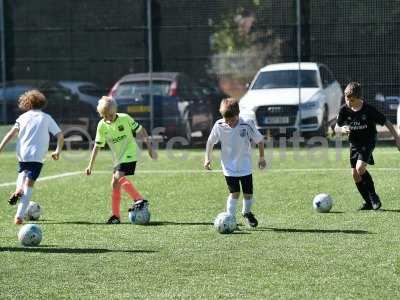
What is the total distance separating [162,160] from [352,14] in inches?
248

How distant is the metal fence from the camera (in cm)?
2502

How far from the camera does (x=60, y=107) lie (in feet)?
87.1

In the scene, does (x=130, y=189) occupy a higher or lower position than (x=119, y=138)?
lower

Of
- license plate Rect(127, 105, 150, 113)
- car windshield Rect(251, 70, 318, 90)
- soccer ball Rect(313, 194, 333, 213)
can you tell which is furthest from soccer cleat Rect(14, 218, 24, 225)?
Answer: car windshield Rect(251, 70, 318, 90)

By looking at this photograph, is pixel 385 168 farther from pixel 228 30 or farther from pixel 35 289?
pixel 35 289

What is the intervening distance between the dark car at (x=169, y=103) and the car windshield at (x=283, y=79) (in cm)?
141

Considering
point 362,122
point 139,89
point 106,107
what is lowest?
point 139,89

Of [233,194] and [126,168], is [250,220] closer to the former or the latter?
[233,194]

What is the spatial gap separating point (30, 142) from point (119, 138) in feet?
3.71

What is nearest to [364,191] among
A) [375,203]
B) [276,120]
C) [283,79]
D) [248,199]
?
[375,203]

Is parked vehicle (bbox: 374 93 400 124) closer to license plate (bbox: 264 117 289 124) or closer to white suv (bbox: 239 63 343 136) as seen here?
white suv (bbox: 239 63 343 136)

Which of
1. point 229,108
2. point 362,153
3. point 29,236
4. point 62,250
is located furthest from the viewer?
point 362,153

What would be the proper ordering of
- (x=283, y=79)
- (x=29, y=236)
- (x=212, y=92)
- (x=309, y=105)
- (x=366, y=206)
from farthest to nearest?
1. (x=212, y=92)
2. (x=283, y=79)
3. (x=309, y=105)
4. (x=366, y=206)
5. (x=29, y=236)

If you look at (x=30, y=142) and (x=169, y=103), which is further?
(x=169, y=103)
